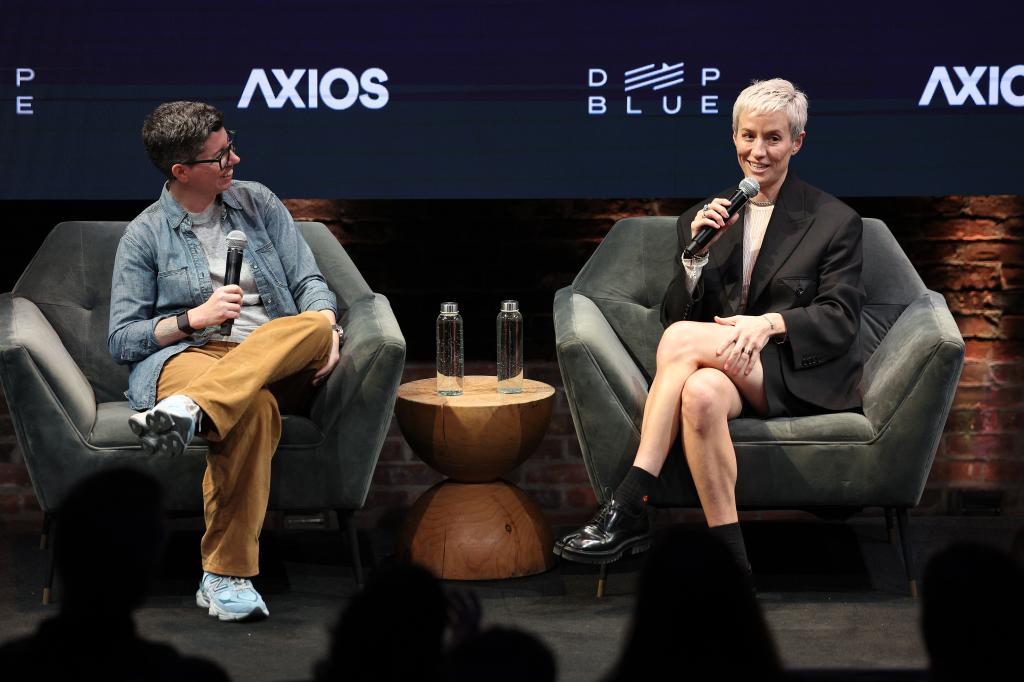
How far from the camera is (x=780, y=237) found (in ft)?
11.9

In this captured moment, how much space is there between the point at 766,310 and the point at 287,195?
5.23 ft

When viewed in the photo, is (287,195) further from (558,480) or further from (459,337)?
(558,480)

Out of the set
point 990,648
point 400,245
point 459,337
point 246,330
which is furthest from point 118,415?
point 990,648

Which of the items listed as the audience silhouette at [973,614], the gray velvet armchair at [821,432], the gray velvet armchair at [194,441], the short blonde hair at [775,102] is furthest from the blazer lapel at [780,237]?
the audience silhouette at [973,614]

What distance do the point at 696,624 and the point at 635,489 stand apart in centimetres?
218

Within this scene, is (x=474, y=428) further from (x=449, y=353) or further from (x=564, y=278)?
(x=564, y=278)

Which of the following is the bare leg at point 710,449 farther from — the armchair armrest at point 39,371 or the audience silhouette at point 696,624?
the audience silhouette at point 696,624

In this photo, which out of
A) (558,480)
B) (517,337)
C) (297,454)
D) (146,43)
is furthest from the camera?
(558,480)

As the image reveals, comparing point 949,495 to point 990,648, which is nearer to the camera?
point 990,648

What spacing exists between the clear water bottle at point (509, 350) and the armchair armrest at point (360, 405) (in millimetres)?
426

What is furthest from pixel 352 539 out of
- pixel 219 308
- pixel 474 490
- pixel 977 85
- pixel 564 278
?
pixel 977 85

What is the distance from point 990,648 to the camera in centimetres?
119

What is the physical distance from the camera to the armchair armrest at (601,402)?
342 centimetres

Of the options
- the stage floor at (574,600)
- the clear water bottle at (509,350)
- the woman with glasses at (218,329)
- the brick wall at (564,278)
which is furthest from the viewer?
the brick wall at (564,278)
